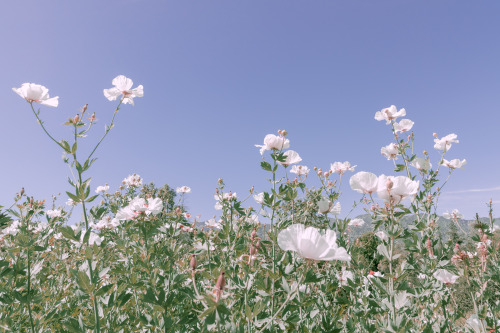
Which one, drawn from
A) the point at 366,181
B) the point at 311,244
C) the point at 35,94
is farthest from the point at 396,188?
the point at 35,94

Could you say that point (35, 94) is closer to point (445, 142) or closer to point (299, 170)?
point (299, 170)

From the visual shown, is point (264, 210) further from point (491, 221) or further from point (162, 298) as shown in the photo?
point (491, 221)

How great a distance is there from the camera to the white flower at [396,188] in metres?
1.44

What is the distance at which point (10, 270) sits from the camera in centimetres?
175

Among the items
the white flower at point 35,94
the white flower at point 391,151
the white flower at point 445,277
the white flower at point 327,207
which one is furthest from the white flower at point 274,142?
the white flower at point 445,277

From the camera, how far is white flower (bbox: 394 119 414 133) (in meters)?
3.17

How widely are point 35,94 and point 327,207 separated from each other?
2.15m

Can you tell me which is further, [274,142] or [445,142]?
[445,142]

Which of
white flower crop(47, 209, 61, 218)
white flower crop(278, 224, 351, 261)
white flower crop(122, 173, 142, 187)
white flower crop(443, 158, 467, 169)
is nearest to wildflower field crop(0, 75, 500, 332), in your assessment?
white flower crop(278, 224, 351, 261)

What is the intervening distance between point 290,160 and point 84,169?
157 cm

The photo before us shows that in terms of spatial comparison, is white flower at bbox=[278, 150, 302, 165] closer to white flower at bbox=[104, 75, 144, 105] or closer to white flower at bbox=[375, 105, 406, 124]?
white flower at bbox=[104, 75, 144, 105]

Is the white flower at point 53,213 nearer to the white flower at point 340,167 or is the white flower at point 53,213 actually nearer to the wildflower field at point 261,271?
the wildflower field at point 261,271

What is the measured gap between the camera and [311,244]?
1059mm

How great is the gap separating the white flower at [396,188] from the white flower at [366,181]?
28 millimetres
